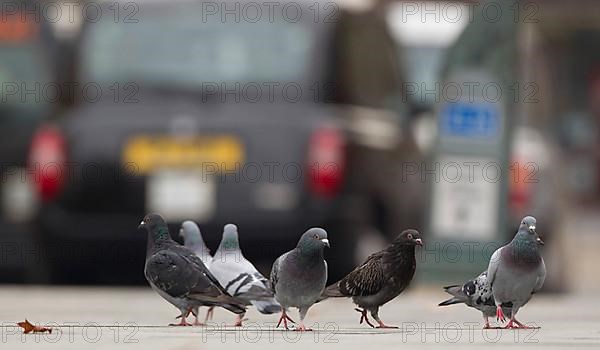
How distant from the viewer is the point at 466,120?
13.7m

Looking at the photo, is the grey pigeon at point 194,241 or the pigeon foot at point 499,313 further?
the grey pigeon at point 194,241

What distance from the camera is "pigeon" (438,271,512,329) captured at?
7219 millimetres

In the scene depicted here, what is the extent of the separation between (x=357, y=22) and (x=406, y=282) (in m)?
8.21

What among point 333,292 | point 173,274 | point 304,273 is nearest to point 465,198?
point 333,292

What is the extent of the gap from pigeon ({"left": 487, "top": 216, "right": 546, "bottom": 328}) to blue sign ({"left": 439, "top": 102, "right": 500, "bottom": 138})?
6.56 meters

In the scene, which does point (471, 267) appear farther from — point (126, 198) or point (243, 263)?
point (243, 263)

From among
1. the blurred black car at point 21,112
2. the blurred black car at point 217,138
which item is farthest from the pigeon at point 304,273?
the blurred black car at point 21,112

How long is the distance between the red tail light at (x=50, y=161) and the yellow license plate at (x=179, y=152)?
0.55 metres

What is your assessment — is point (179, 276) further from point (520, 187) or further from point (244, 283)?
point (520, 187)

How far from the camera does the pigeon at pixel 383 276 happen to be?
7156 millimetres

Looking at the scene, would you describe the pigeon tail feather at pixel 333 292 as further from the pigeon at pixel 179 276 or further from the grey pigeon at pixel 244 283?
the pigeon at pixel 179 276

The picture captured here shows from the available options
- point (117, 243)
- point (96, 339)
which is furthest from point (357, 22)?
point (96, 339)

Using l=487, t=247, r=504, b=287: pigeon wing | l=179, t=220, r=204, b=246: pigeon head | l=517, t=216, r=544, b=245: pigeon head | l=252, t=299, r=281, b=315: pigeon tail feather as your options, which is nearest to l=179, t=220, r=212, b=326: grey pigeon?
l=179, t=220, r=204, b=246: pigeon head

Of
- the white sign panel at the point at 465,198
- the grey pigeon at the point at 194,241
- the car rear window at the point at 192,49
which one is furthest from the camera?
the car rear window at the point at 192,49
